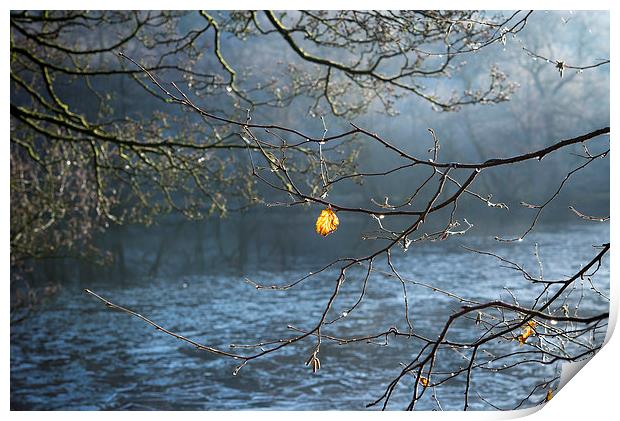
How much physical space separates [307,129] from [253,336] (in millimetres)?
1958

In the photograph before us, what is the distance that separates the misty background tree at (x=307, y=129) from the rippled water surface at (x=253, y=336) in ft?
0.46

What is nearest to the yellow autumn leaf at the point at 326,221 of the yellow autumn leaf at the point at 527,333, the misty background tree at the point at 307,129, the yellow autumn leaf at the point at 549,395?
the misty background tree at the point at 307,129

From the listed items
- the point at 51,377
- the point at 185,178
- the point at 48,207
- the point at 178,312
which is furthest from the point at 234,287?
the point at 185,178

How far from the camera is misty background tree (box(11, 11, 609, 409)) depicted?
12.7ft

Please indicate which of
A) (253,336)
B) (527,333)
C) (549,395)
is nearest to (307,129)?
(253,336)

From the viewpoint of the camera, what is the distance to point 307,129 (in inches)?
292

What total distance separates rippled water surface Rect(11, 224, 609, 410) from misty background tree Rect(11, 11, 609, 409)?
14 centimetres

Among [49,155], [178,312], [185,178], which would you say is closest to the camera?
[185,178]

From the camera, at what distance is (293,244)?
10.1 metres

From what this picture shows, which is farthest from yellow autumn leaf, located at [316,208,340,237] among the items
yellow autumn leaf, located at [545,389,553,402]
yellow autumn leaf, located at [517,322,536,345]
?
yellow autumn leaf, located at [545,389,553,402]

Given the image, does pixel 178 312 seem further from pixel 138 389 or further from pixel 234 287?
pixel 138 389

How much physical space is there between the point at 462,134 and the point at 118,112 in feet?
12.2

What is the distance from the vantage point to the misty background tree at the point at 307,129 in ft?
12.7

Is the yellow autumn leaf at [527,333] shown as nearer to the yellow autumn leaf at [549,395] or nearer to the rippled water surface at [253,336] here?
the yellow autumn leaf at [549,395]
